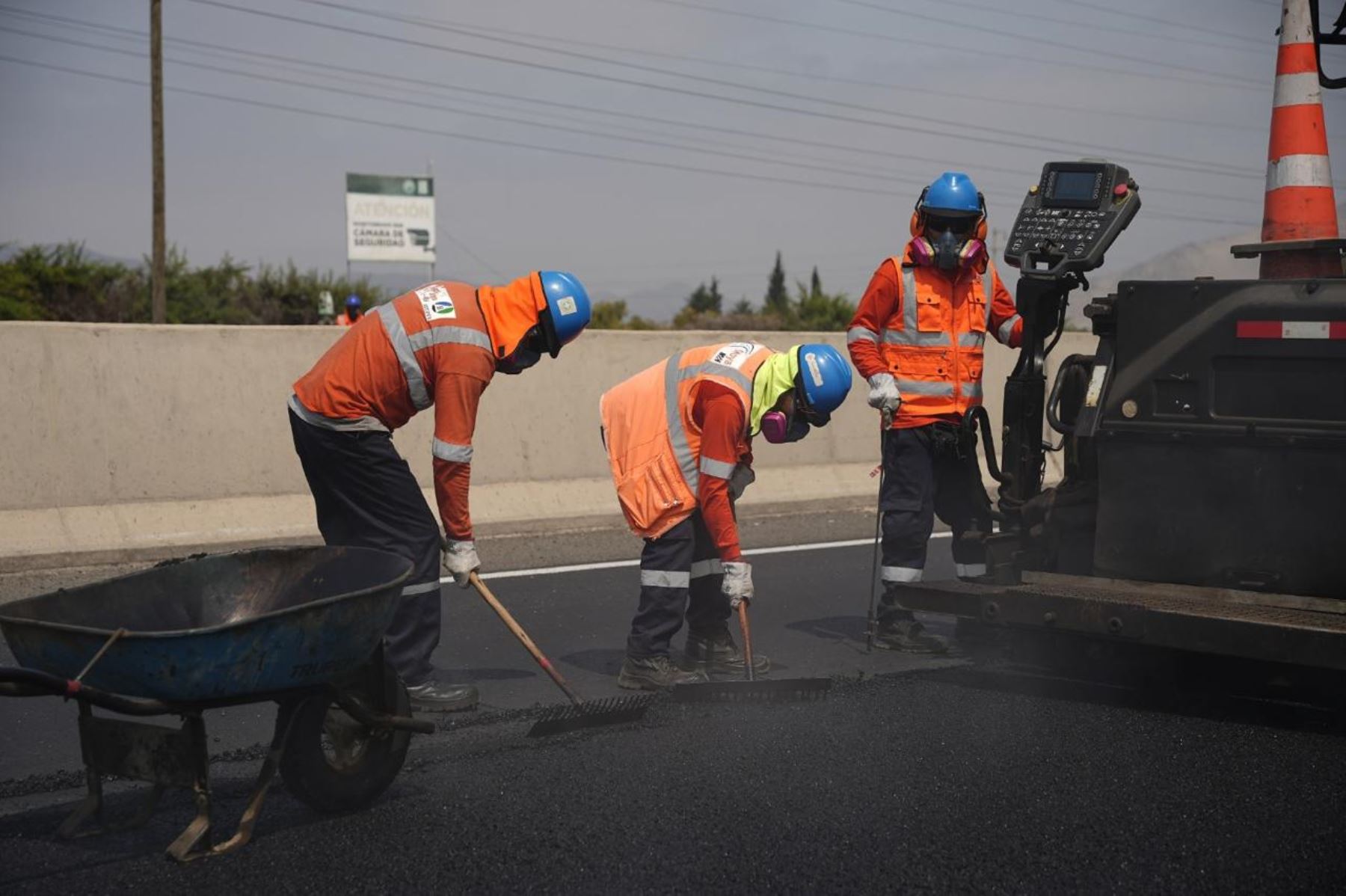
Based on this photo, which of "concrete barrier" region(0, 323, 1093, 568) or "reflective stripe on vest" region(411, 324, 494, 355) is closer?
"reflective stripe on vest" region(411, 324, 494, 355)

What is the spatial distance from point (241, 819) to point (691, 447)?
2.51 m

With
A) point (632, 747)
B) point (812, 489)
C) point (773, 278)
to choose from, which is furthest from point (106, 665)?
point (773, 278)

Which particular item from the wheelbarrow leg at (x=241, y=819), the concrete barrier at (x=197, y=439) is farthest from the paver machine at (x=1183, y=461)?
the concrete barrier at (x=197, y=439)

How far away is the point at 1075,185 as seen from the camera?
20.6 feet

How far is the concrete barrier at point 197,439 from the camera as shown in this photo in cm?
852

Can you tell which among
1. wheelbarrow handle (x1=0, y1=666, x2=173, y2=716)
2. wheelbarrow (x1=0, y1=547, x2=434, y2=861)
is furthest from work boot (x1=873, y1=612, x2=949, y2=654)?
wheelbarrow handle (x1=0, y1=666, x2=173, y2=716)

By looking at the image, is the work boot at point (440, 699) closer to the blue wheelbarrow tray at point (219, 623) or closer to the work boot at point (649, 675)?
the work boot at point (649, 675)

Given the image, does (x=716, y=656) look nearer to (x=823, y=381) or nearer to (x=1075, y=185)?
(x=823, y=381)

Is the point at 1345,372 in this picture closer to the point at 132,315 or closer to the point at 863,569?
the point at 863,569

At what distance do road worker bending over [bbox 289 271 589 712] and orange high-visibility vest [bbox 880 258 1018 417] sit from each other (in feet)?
5.98

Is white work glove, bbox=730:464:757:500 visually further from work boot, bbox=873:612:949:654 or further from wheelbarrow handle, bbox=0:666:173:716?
wheelbarrow handle, bbox=0:666:173:716

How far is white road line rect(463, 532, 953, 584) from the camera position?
27.9 feet

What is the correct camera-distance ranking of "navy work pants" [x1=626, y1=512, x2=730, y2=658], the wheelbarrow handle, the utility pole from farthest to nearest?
1. the utility pole
2. "navy work pants" [x1=626, y1=512, x2=730, y2=658]
3. the wheelbarrow handle

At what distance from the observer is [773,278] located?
101 metres
